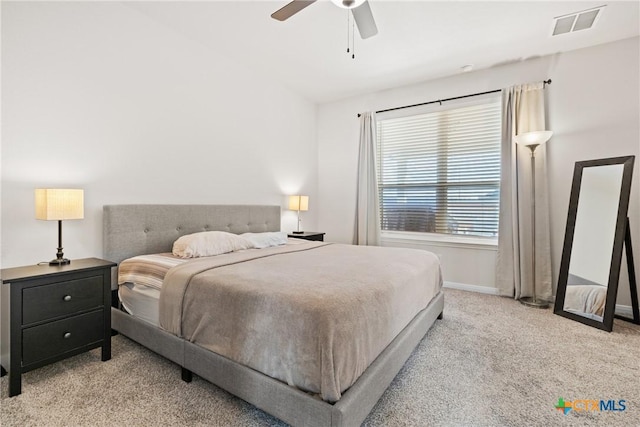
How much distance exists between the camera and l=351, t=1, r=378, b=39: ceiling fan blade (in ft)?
7.00

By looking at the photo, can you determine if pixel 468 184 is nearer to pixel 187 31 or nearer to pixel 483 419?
pixel 483 419

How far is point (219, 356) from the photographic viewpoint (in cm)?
161

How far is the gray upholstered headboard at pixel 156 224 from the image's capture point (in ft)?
8.16

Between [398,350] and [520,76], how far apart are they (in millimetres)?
3690

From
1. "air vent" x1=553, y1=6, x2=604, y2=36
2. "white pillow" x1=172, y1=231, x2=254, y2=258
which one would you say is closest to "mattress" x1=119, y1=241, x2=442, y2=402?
"white pillow" x1=172, y1=231, x2=254, y2=258

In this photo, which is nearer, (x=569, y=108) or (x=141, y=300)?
(x=141, y=300)

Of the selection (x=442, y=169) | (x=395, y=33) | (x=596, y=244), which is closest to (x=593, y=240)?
(x=596, y=244)

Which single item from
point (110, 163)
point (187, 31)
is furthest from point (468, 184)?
point (110, 163)

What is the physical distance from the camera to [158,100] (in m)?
2.90

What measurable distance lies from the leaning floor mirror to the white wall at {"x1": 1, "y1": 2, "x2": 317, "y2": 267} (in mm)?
3771

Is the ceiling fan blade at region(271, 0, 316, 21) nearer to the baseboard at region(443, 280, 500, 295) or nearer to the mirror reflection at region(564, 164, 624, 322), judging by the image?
the mirror reflection at region(564, 164, 624, 322)

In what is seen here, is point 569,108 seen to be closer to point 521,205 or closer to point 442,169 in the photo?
point 521,205

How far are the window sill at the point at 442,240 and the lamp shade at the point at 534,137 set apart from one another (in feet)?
4.07

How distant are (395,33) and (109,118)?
9.36 feet
